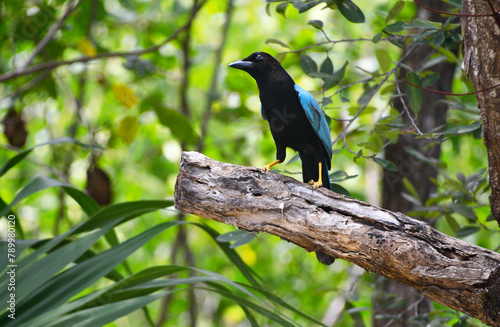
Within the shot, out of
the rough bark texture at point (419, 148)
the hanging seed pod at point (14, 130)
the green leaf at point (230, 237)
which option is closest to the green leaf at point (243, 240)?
the green leaf at point (230, 237)

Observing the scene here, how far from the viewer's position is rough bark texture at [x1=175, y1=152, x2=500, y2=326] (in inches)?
72.8

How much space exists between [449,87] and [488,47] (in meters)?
1.81

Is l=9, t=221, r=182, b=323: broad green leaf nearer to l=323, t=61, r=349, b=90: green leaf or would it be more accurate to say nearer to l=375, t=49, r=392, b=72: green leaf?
l=323, t=61, r=349, b=90: green leaf

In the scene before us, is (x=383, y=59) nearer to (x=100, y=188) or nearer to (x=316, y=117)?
(x=316, y=117)

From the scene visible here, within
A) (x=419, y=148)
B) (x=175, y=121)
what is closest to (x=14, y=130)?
(x=175, y=121)

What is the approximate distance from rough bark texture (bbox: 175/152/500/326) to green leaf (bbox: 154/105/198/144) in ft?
5.90

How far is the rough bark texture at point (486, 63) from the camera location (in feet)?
6.77

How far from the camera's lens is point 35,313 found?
7.11 ft

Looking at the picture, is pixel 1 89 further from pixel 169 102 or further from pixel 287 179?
pixel 287 179

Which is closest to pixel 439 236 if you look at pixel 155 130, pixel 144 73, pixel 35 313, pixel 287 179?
pixel 287 179

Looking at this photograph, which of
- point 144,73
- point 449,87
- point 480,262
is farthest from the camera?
point 144,73

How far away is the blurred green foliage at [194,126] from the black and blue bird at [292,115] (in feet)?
0.39

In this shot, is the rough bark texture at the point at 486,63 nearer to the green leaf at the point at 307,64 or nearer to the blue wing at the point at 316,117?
the blue wing at the point at 316,117

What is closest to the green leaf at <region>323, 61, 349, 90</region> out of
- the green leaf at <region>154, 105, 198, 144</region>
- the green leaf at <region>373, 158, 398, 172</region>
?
the green leaf at <region>373, 158, 398, 172</region>
